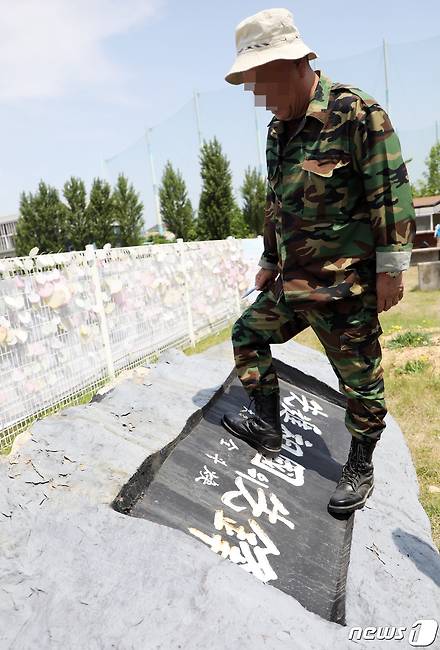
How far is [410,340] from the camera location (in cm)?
502

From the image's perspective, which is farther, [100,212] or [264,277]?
[100,212]

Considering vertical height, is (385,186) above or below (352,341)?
above

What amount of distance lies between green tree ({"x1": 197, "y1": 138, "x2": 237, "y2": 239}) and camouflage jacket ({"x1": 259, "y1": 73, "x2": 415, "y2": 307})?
2091 centimetres

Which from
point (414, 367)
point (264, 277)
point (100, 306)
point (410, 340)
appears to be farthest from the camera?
point (410, 340)

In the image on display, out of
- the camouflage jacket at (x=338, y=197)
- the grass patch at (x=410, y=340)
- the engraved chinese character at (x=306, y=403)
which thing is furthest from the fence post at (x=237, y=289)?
the camouflage jacket at (x=338, y=197)

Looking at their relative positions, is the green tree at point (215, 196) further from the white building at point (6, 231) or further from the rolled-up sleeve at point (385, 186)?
the rolled-up sleeve at point (385, 186)

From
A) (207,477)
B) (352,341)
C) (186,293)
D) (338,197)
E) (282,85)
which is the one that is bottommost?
(207,477)

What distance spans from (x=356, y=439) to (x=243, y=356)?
55cm

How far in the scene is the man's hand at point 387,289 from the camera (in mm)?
1664

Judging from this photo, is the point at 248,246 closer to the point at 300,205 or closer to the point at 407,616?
the point at 300,205

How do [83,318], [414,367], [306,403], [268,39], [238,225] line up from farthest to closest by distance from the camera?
[238,225] < [83,318] < [414,367] < [306,403] < [268,39]

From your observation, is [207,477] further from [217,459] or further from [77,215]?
[77,215]

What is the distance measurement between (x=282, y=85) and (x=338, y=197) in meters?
0.41

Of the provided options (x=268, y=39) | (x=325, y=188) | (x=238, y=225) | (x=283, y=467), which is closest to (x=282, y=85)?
(x=268, y=39)
